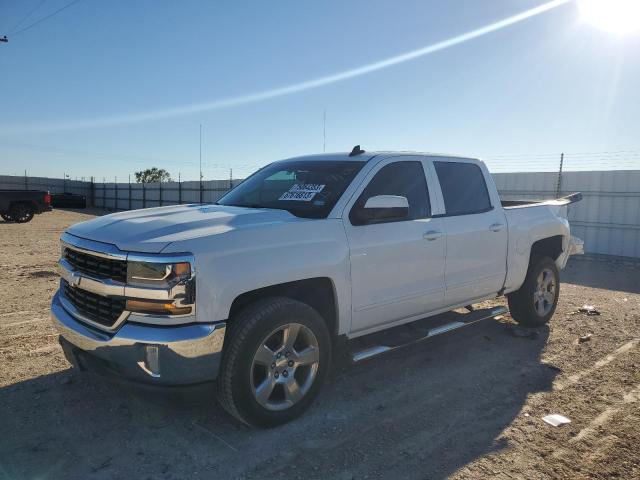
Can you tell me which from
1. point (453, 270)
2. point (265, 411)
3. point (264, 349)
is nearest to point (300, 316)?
point (264, 349)

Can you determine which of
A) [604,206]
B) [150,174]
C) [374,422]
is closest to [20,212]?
[604,206]

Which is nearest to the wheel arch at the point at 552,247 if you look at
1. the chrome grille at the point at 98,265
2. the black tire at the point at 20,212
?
the chrome grille at the point at 98,265

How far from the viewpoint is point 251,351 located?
121 inches

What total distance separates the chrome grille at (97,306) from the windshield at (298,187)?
1.42 m

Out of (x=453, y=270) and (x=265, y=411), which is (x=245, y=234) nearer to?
(x=265, y=411)

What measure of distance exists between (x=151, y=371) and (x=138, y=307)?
1.25ft

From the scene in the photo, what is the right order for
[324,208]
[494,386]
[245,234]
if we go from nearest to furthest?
[245,234] → [324,208] → [494,386]

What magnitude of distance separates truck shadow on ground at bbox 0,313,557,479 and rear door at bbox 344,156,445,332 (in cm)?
65

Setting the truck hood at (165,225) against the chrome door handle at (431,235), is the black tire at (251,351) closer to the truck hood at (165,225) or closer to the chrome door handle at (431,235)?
the truck hood at (165,225)

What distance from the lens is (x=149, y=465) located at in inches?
115

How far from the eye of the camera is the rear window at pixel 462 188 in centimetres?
463

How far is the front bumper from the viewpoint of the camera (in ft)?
9.24

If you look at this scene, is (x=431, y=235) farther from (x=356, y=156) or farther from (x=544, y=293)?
(x=544, y=293)

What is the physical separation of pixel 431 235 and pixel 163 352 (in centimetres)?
240
